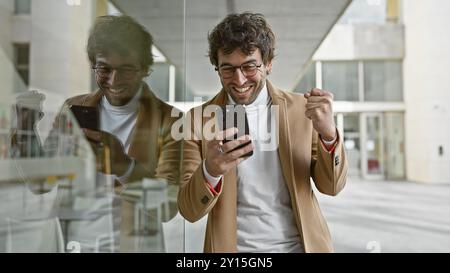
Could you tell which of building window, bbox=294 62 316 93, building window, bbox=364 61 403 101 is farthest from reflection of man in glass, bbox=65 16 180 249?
building window, bbox=364 61 403 101

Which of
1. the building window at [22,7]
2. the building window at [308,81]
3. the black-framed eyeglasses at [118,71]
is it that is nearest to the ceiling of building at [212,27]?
the building window at [308,81]

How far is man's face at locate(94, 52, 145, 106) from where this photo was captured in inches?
54.6

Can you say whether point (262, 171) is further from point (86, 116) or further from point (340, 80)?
point (86, 116)

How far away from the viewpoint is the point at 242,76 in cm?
106

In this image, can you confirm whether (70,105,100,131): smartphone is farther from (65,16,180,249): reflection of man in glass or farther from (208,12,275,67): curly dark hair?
(208,12,275,67): curly dark hair

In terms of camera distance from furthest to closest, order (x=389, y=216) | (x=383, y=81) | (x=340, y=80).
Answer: (x=389, y=216), (x=383, y=81), (x=340, y=80)

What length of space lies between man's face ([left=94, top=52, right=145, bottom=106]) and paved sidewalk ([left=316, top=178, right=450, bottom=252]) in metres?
0.82

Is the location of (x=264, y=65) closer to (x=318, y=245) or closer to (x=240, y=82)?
(x=240, y=82)

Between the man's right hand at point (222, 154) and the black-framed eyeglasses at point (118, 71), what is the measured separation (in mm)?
616

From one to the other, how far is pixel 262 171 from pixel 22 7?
1.44 metres

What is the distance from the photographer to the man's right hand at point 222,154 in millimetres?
916

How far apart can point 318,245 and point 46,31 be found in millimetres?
1679

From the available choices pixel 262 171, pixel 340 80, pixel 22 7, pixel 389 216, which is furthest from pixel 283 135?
pixel 22 7
